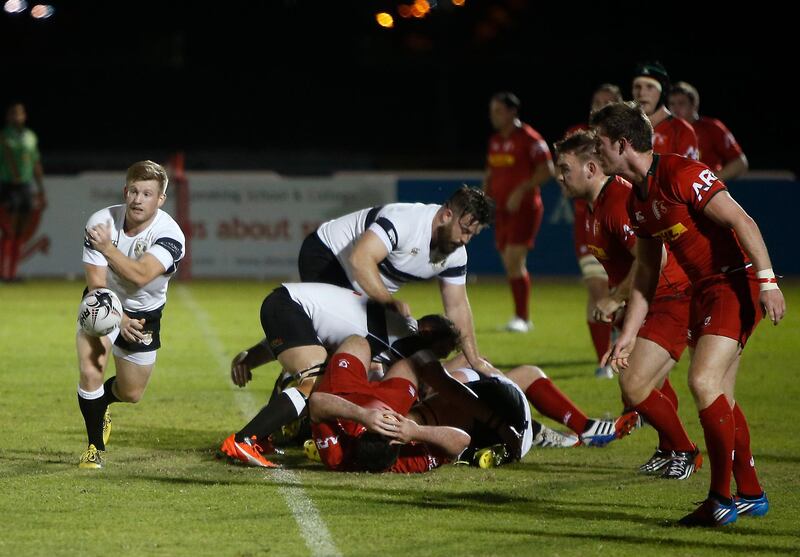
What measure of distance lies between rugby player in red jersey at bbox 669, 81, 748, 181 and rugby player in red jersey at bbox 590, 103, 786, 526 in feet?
17.8

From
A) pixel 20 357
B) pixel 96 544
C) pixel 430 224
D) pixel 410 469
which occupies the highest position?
pixel 430 224

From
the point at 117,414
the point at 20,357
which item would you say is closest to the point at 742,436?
the point at 117,414

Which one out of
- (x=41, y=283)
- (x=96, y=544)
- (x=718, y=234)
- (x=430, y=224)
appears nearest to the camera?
(x=96, y=544)

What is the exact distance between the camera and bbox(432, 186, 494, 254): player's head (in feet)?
24.1

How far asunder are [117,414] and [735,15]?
2912 centimetres

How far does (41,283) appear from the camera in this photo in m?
18.8

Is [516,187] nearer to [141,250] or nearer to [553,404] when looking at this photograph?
[553,404]

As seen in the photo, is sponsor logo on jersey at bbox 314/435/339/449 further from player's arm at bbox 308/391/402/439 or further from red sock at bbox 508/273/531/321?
red sock at bbox 508/273/531/321

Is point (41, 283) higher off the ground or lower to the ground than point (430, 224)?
lower

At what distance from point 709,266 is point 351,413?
198 cm

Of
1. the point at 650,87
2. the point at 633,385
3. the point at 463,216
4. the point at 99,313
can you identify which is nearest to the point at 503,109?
the point at 650,87

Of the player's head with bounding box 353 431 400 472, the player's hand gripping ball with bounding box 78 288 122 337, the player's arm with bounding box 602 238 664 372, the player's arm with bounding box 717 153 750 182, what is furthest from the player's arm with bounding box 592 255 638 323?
the player's arm with bounding box 717 153 750 182

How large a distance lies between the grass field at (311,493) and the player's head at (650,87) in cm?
219

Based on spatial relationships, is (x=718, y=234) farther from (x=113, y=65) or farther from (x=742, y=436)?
(x=113, y=65)
